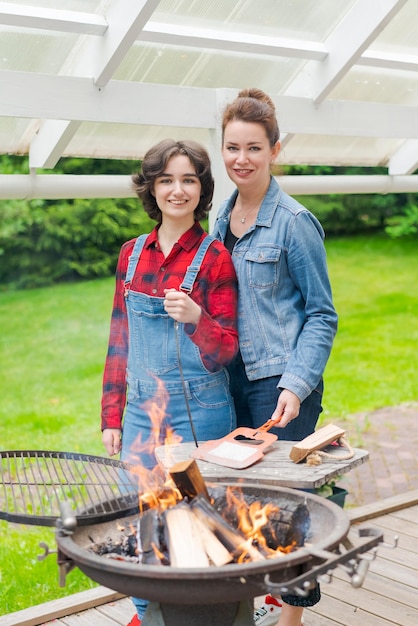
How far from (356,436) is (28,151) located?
3.42 metres

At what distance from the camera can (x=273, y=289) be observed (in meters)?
2.49

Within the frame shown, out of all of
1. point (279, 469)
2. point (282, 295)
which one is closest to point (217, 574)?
point (279, 469)

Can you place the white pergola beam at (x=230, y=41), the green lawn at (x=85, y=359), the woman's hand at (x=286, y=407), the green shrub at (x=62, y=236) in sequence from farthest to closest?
1. the green shrub at (x=62, y=236)
2. the green lawn at (x=85, y=359)
3. the white pergola beam at (x=230, y=41)
4. the woman's hand at (x=286, y=407)

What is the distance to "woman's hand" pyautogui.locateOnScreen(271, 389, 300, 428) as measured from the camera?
238 centimetres

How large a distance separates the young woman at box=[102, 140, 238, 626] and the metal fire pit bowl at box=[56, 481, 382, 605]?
68cm

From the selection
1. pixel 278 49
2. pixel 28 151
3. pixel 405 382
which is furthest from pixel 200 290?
pixel 405 382

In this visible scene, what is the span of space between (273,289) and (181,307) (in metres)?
0.39

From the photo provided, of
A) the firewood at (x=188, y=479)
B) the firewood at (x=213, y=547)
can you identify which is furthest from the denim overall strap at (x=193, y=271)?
the firewood at (x=213, y=547)

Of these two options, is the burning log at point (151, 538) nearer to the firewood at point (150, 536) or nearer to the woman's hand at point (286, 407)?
the firewood at point (150, 536)

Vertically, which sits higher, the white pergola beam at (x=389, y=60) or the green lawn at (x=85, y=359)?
the white pergola beam at (x=389, y=60)

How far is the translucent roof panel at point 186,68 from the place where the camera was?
300 centimetres

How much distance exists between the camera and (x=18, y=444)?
684cm

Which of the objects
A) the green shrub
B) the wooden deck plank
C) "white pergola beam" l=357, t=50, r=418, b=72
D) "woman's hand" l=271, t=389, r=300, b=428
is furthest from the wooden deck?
the green shrub

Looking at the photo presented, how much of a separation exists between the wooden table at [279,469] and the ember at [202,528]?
0.05 m
